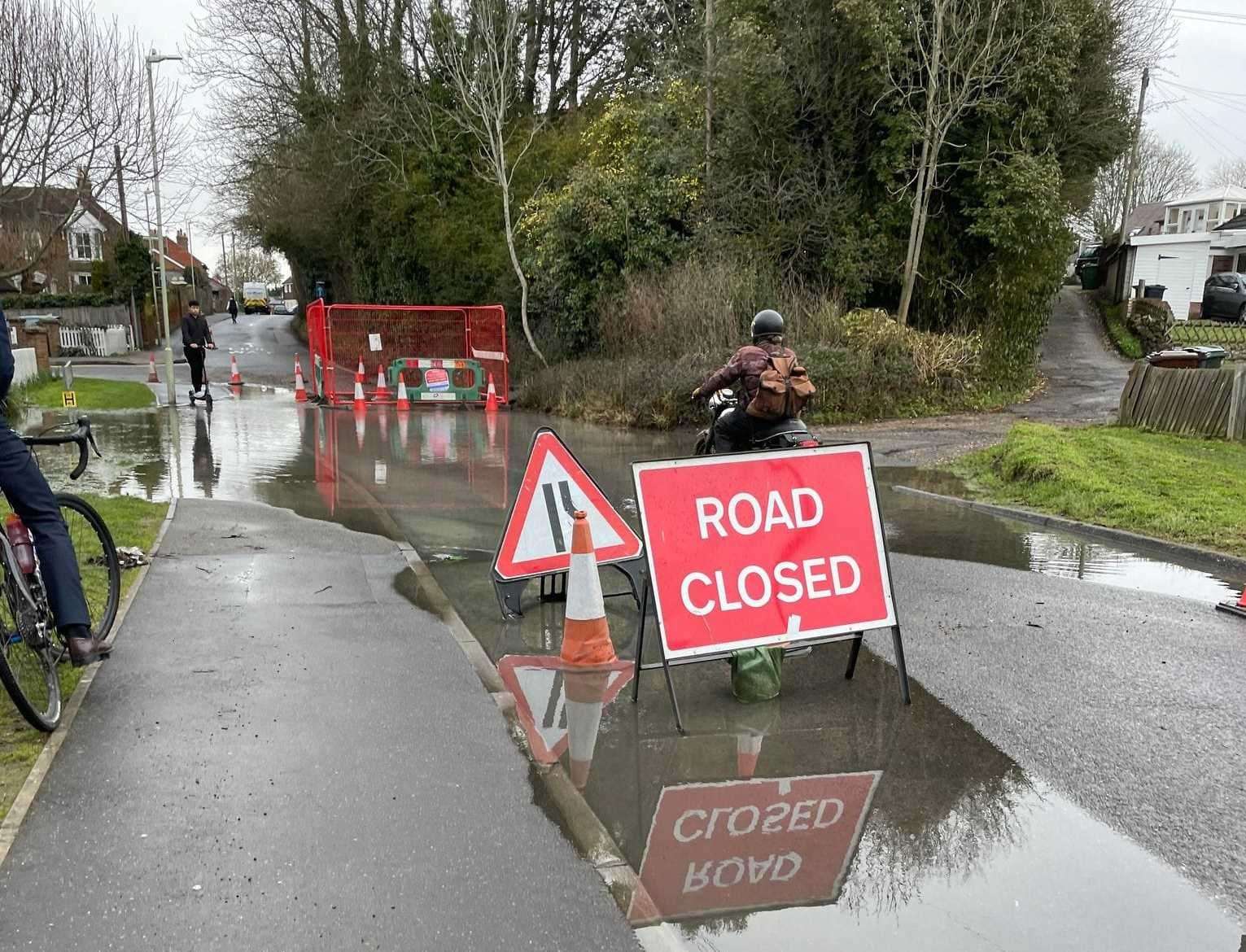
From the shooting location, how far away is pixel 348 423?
1642 centimetres

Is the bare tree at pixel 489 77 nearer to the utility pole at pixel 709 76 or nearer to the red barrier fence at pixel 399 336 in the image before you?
Result: the red barrier fence at pixel 399 336

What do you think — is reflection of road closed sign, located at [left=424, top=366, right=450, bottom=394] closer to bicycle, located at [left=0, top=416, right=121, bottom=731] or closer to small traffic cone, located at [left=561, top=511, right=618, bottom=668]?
bicycle, located at [left=0, top=416, right=121, bottom=731]

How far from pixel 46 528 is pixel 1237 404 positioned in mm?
13900

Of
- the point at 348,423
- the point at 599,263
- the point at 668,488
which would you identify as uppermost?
the point at 599,263

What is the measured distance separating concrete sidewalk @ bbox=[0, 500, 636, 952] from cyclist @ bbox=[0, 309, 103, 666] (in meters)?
0.38

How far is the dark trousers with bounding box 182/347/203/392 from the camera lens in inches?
734

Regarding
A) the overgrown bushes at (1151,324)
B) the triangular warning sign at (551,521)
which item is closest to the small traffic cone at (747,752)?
the triangular warning sign at (551,521)

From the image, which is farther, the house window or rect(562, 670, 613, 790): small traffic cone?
the house window

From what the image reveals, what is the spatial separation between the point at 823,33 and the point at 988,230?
4.96 m

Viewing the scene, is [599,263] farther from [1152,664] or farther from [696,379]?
[1152,664]

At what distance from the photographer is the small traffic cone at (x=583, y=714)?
168 inches

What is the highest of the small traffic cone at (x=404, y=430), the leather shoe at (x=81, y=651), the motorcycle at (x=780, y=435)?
the motorcycle at (x=780, y=435)

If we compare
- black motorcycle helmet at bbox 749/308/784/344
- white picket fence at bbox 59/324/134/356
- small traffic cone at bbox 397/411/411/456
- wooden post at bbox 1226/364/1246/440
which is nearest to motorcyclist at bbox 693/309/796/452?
black motorcycle helmet at bbox 749/308/784/344

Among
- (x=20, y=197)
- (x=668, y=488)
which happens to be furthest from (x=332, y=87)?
(x=668, y=488)
